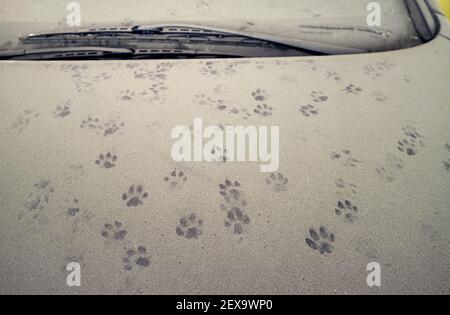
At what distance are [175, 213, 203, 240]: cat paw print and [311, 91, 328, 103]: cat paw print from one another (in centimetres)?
46

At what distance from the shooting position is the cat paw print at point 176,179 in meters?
0.64

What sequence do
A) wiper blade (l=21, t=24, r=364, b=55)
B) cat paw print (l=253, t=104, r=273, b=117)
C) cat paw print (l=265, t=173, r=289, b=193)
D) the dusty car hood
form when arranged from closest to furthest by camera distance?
the dusty car hood → cat paw print (l=265, t=173, r=289, b=193) → cat paw print (l=253, t=104, r=273, b=117) → wiper blade (l=21, t=24, r=364, b=55)

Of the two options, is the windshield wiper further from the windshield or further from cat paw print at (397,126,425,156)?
cat paw print at (397,126,425,156)

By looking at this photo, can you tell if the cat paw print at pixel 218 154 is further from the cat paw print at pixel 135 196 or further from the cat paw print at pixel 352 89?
the cat paw print at pixel 352 89

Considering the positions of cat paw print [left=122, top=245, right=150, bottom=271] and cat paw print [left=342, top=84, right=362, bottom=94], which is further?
cat paw print [left=342, top=84, right=362, bottom=94]

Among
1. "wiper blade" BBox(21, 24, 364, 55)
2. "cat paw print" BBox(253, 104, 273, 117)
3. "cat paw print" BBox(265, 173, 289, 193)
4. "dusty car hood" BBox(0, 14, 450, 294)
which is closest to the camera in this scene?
"dusty car hood" BBox(0, 14, 450, 294)

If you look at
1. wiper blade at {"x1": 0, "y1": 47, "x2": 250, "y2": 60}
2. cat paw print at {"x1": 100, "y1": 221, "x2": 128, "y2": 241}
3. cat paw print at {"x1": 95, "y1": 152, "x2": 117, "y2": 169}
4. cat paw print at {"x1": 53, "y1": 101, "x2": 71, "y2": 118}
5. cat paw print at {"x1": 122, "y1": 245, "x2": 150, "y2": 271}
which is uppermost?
wiper blade at {"x1": 0, "y1": 47, "x2": 250, "y2": 60}

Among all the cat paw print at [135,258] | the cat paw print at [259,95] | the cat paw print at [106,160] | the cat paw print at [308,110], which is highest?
the cat paw print at [259,95]

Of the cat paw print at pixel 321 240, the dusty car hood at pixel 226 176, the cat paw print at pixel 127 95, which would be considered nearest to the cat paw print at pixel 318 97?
the dusty car hood at pixel 226 176

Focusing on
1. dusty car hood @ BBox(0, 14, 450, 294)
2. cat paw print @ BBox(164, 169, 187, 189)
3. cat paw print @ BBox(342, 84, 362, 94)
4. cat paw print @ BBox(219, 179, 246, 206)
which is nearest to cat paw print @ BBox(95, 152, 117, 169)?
dusty car hood @ BBox(0, 14, 450, 294)

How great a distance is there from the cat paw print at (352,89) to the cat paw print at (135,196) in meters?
0.61

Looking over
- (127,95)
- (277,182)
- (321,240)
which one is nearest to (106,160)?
(127,95)

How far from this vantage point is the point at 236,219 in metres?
0.58

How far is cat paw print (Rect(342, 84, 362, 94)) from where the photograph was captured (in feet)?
2.70
